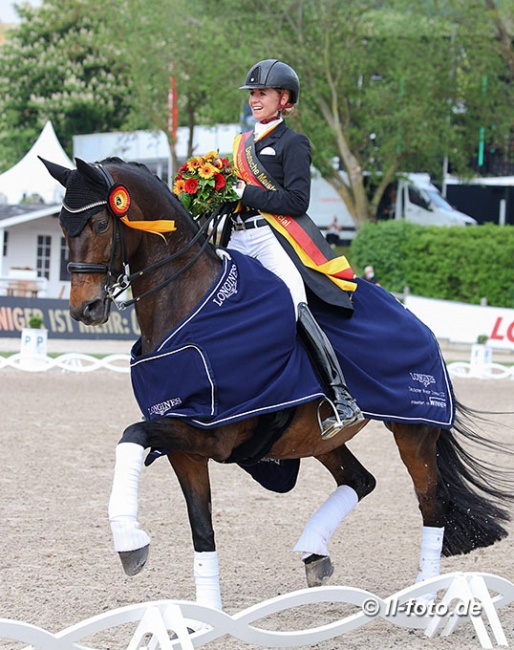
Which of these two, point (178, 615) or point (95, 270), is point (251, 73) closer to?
point (95, 270)

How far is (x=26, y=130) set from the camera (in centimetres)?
5097

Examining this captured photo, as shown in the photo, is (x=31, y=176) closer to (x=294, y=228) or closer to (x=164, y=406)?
(x=294, y=228)

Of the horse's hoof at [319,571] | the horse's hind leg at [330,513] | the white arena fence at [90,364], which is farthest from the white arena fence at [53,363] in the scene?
the horse's hoof at [319,571]

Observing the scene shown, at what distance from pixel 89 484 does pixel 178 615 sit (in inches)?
202

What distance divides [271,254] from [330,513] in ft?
5.23

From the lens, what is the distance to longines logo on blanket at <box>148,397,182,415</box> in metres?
5.09

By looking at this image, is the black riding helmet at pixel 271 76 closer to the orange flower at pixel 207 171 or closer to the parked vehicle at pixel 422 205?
the orange flower at pixel 207 171

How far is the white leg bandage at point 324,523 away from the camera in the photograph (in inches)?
237

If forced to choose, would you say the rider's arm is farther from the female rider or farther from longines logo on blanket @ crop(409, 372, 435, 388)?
longines logo on blanket @ crop(409, 372, 435, 388)

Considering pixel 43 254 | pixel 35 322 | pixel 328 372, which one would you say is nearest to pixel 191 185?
pixel 328 372

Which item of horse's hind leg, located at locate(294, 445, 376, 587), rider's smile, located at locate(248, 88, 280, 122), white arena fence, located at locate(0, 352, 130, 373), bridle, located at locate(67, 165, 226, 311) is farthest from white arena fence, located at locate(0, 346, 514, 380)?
bridle, located at locate(67, 165, 226, 311)

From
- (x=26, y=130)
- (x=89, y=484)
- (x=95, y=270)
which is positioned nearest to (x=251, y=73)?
(x=95, y=270)

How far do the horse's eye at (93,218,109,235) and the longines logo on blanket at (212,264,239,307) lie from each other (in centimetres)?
66

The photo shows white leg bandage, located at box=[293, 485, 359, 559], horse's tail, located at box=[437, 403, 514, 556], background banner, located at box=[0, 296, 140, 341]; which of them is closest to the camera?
white leg bandage, located at box=[293, 485, 359, 559]
